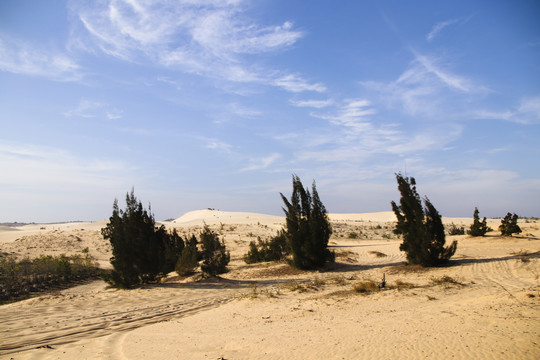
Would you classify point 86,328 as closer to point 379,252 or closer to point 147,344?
point 147,344

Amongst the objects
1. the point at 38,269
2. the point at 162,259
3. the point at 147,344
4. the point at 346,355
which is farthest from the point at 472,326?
the point at 38,269

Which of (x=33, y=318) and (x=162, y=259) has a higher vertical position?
(x=162, y=259)

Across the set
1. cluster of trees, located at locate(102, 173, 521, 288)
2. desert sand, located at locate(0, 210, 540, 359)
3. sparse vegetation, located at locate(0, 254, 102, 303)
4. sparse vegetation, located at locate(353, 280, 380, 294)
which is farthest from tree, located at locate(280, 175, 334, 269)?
sparse vegetation, located at locate(0, 254, 102, 303)

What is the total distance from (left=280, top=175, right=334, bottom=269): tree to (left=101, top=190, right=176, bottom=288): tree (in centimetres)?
600

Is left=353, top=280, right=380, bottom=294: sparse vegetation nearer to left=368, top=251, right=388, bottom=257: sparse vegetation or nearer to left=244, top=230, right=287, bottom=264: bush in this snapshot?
left=368, top=251, right=388, bottom=257: sparse vegetation

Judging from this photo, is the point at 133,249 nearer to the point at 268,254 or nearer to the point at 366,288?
the point at 268,254

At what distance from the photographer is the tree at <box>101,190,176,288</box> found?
13.2 m

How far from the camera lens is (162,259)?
14219 mm

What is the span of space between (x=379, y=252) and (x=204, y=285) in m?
10.7

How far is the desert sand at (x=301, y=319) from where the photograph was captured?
4801 millimetres

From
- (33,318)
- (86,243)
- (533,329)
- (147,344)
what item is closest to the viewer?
(533,329)

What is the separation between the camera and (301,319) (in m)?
7.04

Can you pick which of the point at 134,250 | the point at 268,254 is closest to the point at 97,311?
the point at 134,250

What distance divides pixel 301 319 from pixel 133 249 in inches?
355
